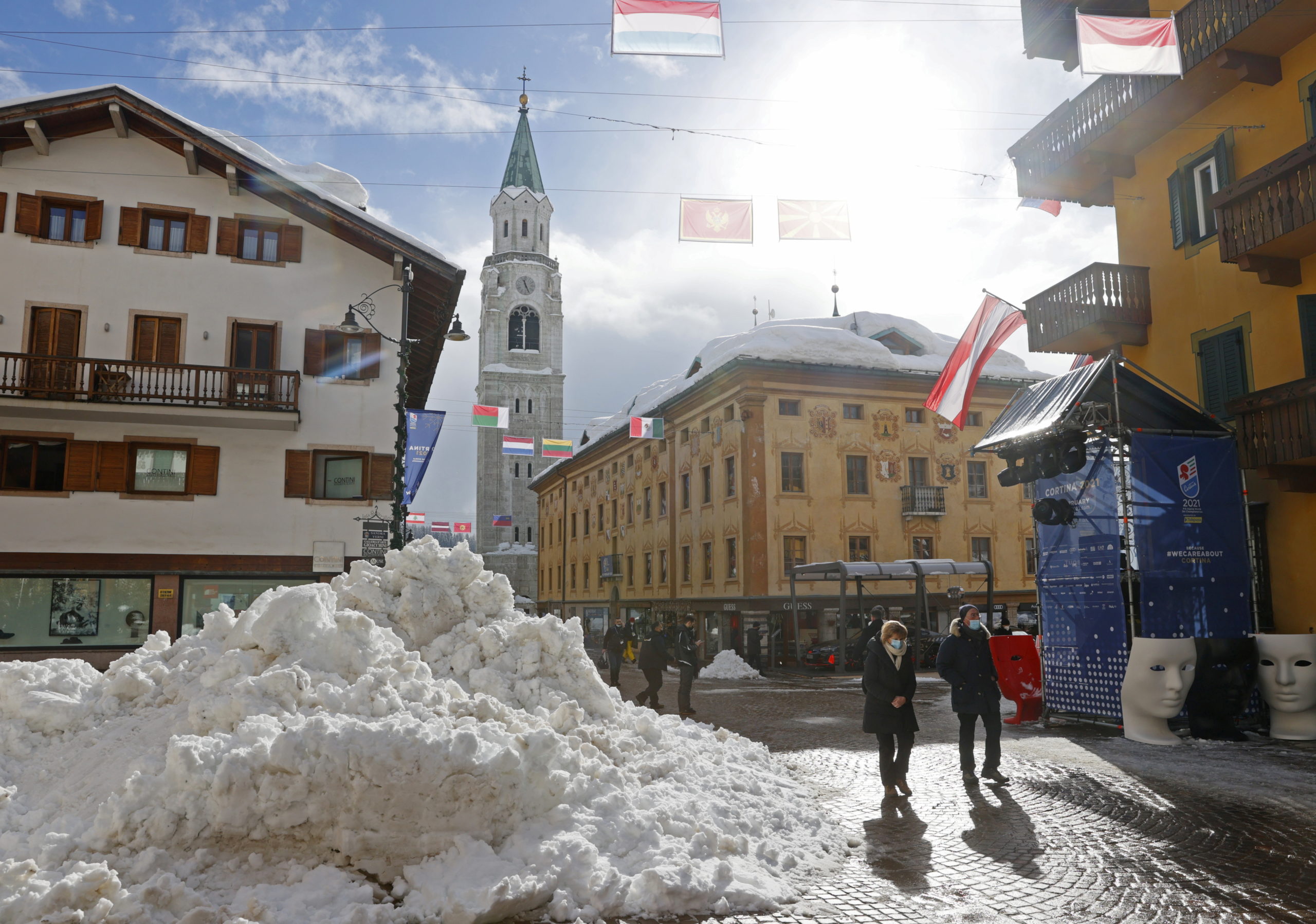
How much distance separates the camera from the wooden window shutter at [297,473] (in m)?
22.0

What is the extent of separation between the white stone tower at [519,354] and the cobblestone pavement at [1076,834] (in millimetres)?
75233

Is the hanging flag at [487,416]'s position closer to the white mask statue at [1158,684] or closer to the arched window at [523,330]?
the white mask statue at [1158,684]

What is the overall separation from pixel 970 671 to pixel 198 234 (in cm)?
2093

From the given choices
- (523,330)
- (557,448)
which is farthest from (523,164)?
(557,448)

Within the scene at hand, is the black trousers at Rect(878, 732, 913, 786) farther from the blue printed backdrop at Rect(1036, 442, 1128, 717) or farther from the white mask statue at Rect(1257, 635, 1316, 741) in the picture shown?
the white mask statue at Rect(1257, 635, 1316, 741)

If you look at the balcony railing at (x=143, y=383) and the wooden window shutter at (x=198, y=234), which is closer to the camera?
the balcony railing at (x=143, y=383)

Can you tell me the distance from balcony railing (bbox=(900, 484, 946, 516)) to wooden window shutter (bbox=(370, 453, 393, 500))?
65.9 feet

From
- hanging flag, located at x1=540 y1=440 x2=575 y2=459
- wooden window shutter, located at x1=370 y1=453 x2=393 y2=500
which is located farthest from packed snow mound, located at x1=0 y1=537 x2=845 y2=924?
hanging flag, located at x1=540 y1=440 x2=575 y2=459

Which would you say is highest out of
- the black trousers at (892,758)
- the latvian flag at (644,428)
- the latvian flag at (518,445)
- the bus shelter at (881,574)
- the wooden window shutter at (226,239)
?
the wooden window shutter at (226,239)

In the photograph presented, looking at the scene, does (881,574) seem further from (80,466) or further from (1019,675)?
(80,466)

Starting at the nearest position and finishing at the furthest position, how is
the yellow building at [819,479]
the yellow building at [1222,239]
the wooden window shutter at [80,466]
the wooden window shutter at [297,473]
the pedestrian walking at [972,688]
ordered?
1. the pedestrian walking at [972,688]
2. the yellow building at [1222,239]
3. the wooden window shutter at [80,466]
4. the wooden window shutter at [297,473]
5. the yellow building at [819,479]

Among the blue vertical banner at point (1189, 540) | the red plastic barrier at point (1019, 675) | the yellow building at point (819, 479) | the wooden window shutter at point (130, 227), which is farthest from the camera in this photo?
the yellow building at point (819, 479)


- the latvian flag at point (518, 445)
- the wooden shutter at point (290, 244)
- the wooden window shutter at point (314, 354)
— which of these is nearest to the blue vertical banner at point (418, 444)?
the wooden window shutter at point (314, 354)

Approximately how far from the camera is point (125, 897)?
4.85 m
